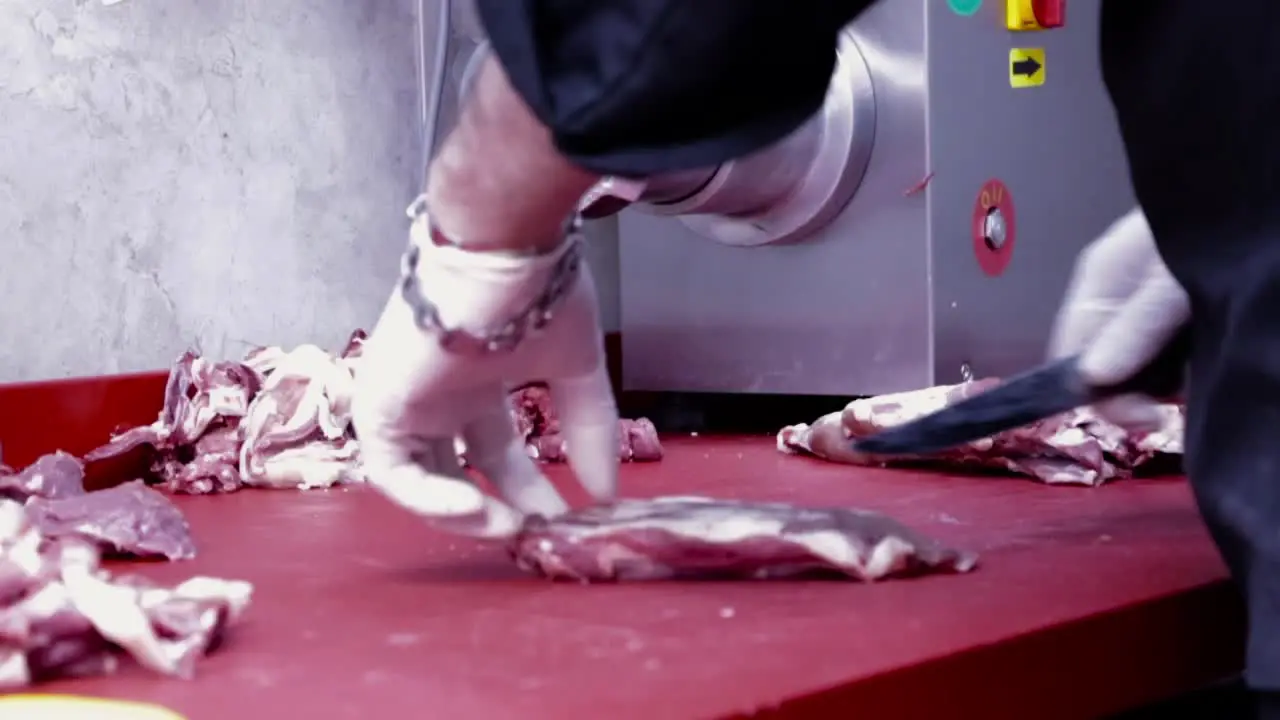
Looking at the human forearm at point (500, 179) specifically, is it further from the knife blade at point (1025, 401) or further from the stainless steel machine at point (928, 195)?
the stainless steel machine at point (928, 195)

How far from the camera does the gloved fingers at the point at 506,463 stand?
1.03 metres

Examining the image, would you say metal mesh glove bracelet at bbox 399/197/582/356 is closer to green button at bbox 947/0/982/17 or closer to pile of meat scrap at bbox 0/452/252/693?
pile of meat scrap at bbox 0/452/252/693

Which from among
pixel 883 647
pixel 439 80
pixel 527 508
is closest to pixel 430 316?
pixel 527 508

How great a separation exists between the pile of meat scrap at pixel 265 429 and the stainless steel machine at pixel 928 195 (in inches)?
10.6

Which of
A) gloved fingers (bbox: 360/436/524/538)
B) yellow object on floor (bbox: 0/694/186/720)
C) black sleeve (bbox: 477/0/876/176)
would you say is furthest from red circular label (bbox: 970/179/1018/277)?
yellow object on floor (bbox: 0/694/186/720)

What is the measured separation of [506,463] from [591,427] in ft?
0.26

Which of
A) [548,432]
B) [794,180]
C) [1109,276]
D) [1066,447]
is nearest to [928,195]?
[794,180]

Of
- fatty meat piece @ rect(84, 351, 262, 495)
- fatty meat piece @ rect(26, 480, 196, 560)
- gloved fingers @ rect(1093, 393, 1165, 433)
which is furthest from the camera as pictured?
fatty meat piece @ rect(84, 351, 262, 495)

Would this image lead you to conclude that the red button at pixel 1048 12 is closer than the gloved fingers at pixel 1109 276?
No

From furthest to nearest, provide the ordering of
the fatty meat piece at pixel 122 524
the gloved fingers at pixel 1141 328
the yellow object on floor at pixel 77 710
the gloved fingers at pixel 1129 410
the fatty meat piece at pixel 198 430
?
1. the fatty meat piece at pixel 198 430
2. the fatty meat piece at pixel 122 524
3. the gloved fingers at pixel 1129 410
4. the gloved fingers at pixel 1141 328
5. the yellow object on floor at pixel 77 710

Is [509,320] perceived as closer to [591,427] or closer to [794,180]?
[591,427]

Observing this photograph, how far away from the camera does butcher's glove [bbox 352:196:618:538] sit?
0.88 meters

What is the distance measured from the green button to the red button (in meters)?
0.07

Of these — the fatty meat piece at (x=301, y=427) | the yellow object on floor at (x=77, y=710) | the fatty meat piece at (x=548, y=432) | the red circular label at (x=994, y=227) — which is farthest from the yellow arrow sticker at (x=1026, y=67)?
the yellow object on floor at (x=77, y=710)
